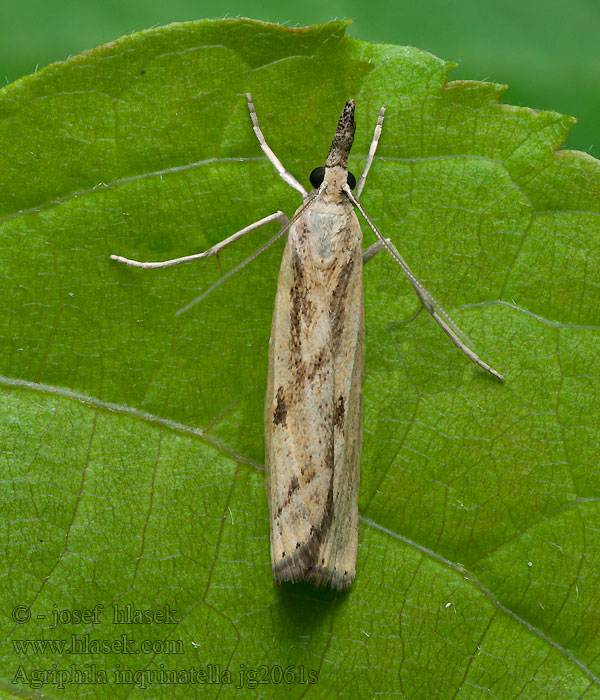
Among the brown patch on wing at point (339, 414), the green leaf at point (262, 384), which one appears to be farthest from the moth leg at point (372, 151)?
the brown patch on wing at point (339, 414)

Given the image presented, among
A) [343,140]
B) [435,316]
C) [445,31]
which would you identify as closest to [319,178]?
[343,140]

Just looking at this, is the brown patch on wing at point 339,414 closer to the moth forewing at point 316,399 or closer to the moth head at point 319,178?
the moth forewing at point 316,399

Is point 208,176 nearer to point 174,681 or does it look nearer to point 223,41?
point 223,41

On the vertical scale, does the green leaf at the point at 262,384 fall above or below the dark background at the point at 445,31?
below

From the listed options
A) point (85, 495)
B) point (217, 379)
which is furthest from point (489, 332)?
point (85, 495)

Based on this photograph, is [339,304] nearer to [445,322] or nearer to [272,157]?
[445,322]

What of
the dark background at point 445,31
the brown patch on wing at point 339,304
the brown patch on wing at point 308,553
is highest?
the dark background at point 445,31
